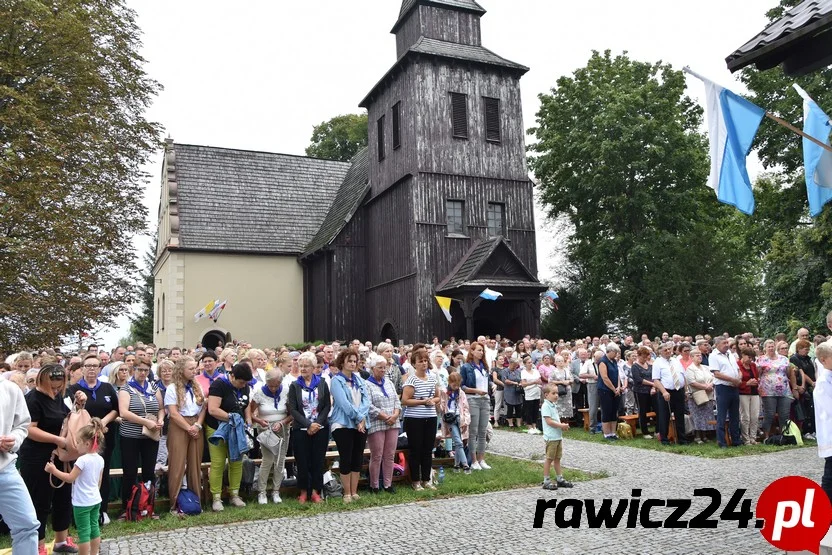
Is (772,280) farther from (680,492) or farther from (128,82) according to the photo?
(128,82)

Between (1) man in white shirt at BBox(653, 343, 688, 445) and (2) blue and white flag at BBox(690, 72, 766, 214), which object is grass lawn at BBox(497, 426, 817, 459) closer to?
(1) man in white shirt at BBox(653, 343, 688, 445)

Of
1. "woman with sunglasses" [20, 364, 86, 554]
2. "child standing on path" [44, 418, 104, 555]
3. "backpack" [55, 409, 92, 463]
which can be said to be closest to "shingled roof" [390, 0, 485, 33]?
"backpack" [55, 409, 92, 463]

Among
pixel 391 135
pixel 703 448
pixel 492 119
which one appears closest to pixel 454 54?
pixel 492 119

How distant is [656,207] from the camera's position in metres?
30.0

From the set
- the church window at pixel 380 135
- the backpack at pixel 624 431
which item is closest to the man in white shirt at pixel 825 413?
the backpack at pixel 624 431

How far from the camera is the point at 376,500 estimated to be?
8.95 m

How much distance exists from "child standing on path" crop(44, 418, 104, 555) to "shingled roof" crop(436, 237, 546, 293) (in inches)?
671

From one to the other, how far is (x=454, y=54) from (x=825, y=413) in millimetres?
21435

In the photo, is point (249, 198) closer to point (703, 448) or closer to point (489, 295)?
point (489, 295)

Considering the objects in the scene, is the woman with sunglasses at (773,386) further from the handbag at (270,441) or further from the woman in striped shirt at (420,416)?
the handbag at (270,441)

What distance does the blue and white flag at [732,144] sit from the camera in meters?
7.75

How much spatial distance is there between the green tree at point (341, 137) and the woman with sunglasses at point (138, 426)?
38150 millimetres

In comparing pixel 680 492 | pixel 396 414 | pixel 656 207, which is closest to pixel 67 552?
pixel 396 414

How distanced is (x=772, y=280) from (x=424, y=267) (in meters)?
12.4
